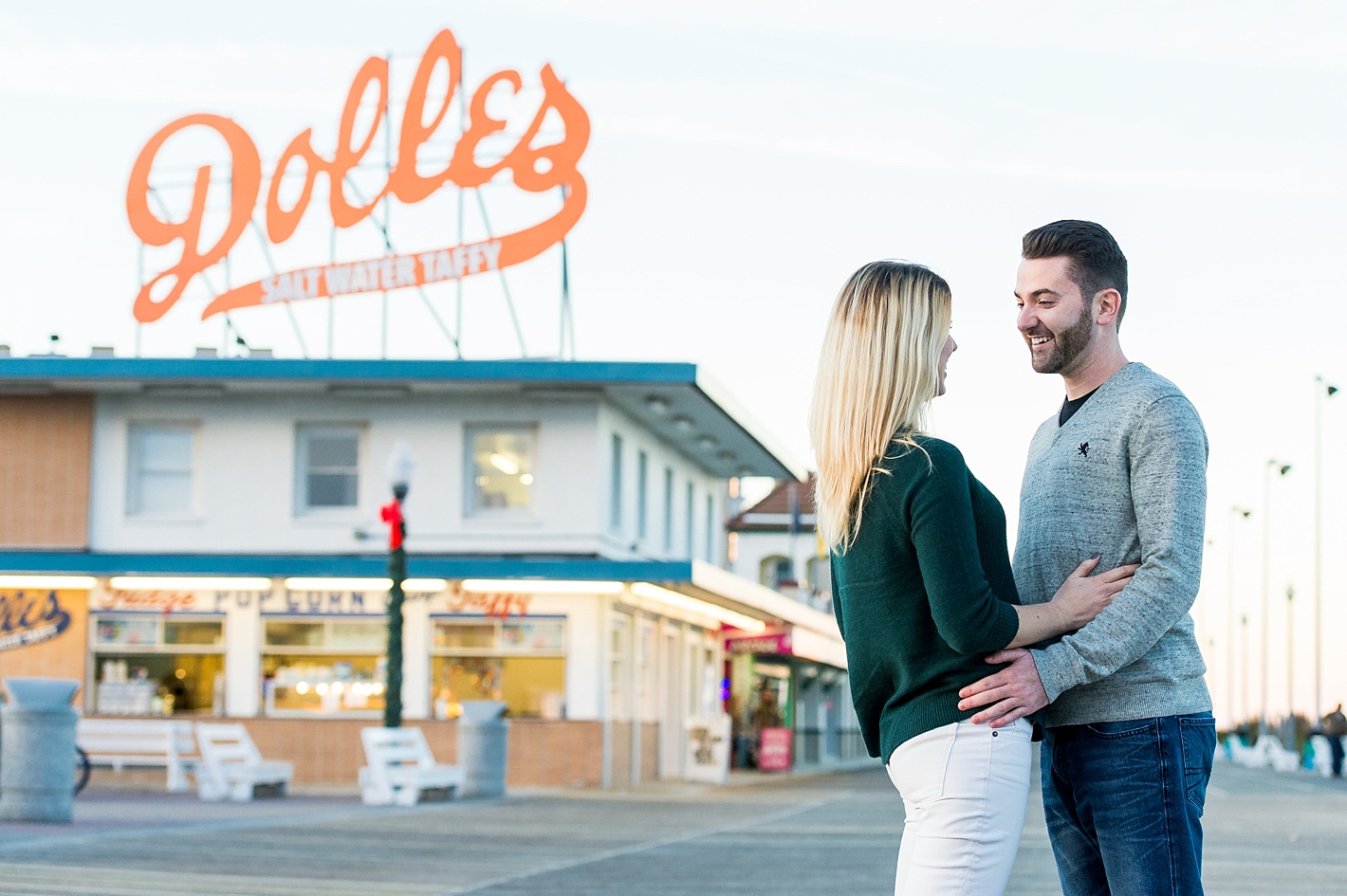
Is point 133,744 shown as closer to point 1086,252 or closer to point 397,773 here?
point 397,773

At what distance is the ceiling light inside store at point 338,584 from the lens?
2761cm

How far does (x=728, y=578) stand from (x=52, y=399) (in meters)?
11.7

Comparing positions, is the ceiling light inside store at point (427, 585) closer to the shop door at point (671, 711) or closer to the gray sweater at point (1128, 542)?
the shop door at point (671, 711)

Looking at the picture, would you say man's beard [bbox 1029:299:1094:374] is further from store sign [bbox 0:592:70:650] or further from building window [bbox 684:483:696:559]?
building window [bbox 684:483:696:559]

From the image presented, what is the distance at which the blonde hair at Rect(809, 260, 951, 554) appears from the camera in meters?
3.43

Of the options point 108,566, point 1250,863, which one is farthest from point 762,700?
point 1250,863

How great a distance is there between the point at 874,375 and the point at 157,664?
26669mm

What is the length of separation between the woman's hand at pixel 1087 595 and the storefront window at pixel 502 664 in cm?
2443

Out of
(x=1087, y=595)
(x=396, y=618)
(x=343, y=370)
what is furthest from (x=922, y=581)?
(x=343, y=370)

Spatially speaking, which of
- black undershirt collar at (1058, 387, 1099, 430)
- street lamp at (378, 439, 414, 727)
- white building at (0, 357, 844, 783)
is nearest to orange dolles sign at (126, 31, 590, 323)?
white building at (0, 357, 844, 783)

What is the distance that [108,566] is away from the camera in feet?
90.8

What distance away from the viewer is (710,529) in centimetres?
3922

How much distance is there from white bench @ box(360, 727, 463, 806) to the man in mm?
17484

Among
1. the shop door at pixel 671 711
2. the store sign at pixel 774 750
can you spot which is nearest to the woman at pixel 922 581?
the shop door at pixel 671 711
